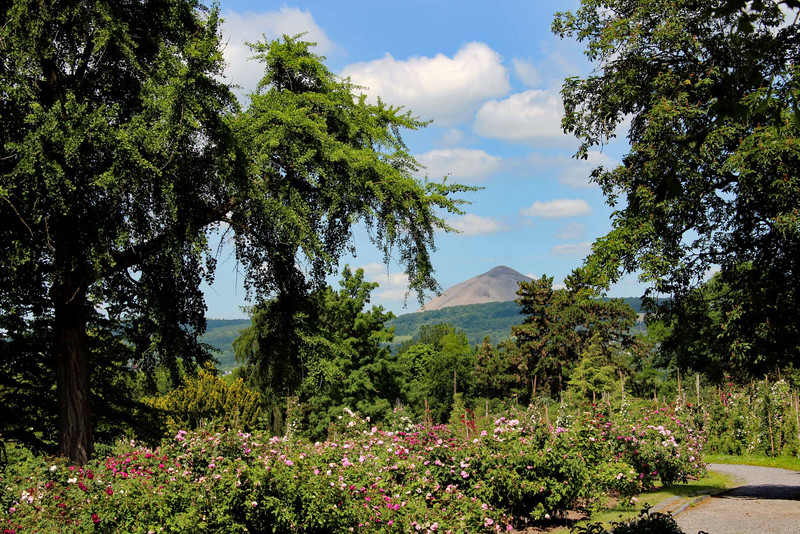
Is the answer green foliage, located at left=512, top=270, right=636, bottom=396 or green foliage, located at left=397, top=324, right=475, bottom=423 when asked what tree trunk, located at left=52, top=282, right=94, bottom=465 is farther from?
green foliage, located at left=397, top=324, right=475, bottom=423

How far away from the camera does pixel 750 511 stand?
10023 millimetres

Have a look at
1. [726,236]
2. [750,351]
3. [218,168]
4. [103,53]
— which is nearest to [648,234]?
[726,236]

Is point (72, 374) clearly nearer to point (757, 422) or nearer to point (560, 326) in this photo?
point (757, 422)

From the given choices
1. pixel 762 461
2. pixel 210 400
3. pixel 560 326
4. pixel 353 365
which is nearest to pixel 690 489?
pixel 762 461

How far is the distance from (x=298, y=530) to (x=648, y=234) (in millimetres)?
8067

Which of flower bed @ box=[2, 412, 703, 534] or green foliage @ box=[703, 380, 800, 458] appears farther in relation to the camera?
green foliage @ box=[703, 380, 800, 458]

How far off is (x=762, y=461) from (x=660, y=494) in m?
9.68

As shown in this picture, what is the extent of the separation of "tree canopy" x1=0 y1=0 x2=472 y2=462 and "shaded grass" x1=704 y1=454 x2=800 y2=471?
1285 centimetres

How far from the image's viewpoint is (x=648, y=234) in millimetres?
11594

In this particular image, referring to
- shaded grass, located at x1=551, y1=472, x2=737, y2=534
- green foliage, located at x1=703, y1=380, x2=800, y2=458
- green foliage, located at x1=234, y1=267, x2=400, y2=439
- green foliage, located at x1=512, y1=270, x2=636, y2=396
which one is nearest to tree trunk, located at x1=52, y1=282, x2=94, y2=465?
shaded grass, located at x1=551, y1=472, x2=737, y2=534

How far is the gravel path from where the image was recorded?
342 inches

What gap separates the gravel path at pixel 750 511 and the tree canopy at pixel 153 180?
554 centimetres

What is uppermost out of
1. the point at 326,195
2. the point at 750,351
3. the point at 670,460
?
the point at 326,195

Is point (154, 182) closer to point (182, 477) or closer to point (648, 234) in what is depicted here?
point (182, 477)
